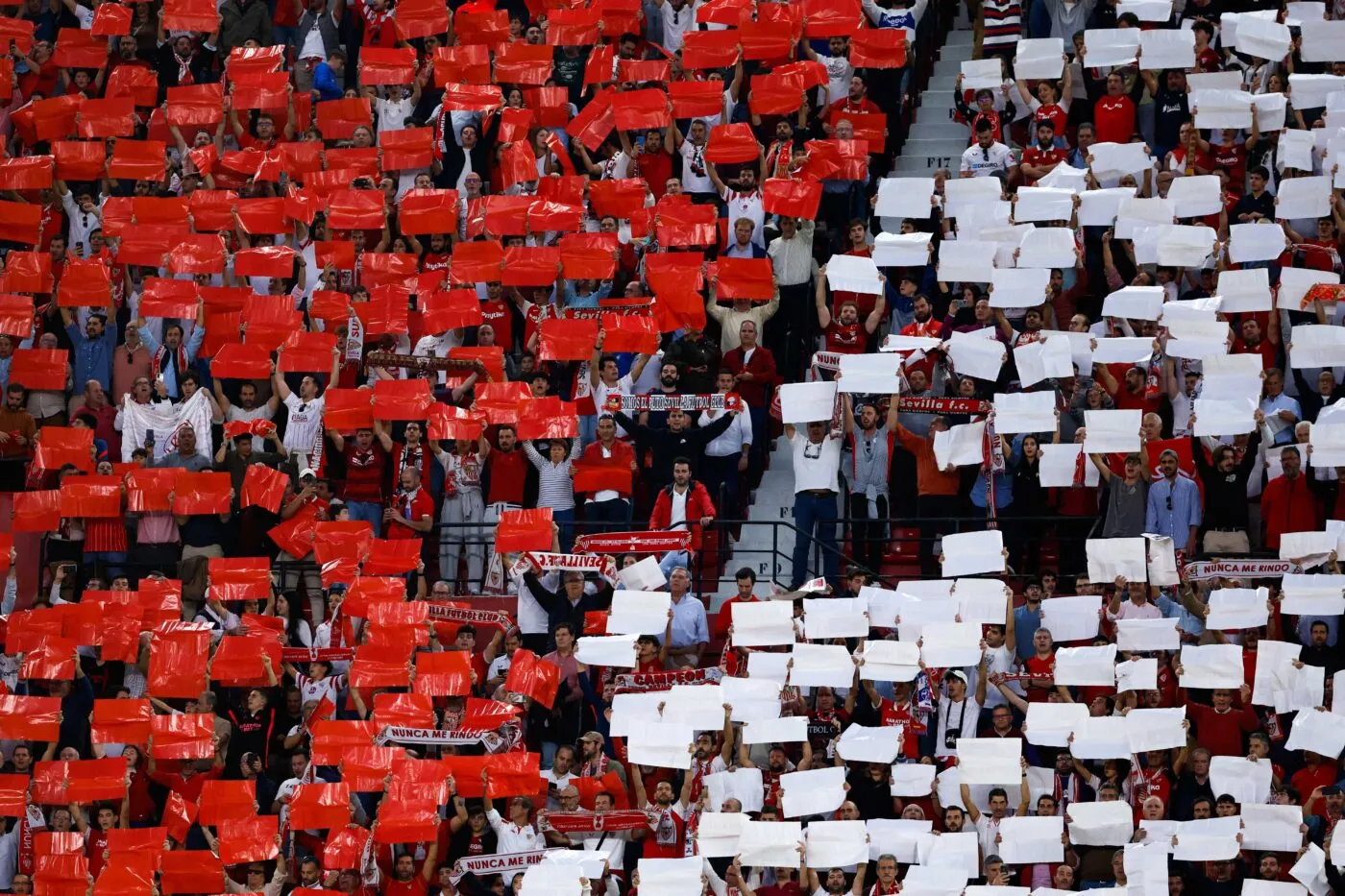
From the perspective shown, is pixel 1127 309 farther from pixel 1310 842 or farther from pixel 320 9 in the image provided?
pixel 320 9

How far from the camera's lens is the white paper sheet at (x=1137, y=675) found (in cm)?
1855

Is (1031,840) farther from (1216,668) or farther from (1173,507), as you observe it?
(1173,507)

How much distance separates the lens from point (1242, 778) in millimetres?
17969

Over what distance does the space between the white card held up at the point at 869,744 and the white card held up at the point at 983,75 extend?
6.95 meters

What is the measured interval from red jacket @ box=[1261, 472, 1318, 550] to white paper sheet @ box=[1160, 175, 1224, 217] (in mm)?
3068

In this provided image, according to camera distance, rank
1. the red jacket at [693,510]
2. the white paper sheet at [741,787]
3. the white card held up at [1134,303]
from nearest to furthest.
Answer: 1. the white paper sheet at [741,787]
2. the red jacket at [693,510]
3. the white card held up at [1134,303]

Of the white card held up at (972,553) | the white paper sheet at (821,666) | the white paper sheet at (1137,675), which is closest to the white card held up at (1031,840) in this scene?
the white paper sheet at (1137,675)

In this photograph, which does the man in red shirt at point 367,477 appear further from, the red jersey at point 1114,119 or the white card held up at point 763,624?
the red jersey at point 1114,119

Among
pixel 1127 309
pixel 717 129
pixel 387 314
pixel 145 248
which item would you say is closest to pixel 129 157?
pixel 145 248

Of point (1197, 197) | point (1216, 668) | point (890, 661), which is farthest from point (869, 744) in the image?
point (1197, 197)

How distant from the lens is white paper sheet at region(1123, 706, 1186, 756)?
59.8ft

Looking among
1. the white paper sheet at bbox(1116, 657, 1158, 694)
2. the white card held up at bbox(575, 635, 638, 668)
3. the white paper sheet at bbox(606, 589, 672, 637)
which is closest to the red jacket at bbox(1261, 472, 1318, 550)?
the white paper sheet at bbox(1116, 657, 1158, 694)

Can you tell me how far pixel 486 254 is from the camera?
22688 mm

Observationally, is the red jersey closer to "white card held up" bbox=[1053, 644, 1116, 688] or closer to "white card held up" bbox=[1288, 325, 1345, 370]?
"white card held up" bbox=[1288, 325, 1345, 370]
